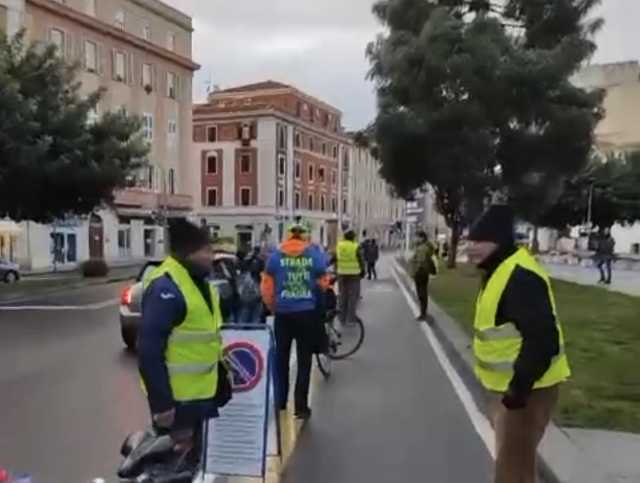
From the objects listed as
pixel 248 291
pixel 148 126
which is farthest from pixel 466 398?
pixel 148 126

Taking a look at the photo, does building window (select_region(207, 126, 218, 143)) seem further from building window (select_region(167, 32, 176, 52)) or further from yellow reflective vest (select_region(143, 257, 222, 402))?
yellow reflective vest (select_region(143, 257, 222, 402))

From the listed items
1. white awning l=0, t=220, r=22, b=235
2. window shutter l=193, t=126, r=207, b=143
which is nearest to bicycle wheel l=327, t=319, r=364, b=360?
white awning l=0, t=220, r=22, b=235

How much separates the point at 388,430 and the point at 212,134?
287 ft

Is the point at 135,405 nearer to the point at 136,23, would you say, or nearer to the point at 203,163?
the point at 136,23

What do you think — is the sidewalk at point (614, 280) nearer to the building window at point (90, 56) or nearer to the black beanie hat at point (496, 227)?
the black beanie hat at point (496, 227)

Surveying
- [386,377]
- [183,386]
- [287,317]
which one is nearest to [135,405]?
[287,317]

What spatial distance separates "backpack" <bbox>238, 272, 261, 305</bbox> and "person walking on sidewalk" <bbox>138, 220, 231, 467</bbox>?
8829 millimetres

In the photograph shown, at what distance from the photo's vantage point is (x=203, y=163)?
311 ft

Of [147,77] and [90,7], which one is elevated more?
[90,7]

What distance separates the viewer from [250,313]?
1382 cm

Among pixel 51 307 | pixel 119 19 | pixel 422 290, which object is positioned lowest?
pixel 51 307

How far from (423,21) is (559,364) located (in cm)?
3001

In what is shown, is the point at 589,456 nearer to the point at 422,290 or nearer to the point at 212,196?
the point at 422,290

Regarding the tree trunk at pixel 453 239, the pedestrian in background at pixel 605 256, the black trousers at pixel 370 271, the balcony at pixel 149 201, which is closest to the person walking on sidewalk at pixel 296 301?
the pedestrian in background at pixel 605 256
